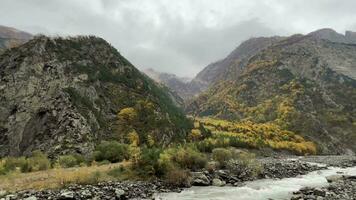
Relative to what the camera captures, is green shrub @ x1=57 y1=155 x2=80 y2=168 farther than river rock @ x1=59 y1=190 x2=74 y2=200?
Yes

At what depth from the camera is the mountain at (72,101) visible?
285ft

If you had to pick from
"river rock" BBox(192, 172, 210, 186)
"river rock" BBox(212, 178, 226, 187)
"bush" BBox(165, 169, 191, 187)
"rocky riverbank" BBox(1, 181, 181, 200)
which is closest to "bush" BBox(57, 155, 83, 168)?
"rocky riverbank" BBox(1, 181, 181, 200)

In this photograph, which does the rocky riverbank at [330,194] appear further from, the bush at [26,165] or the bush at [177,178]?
the bush at [26,165]

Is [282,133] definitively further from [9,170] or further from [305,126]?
[9,170]

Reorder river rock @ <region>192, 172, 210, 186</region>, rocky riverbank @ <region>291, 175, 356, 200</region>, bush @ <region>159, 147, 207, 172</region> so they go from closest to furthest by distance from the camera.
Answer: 1. rocky riverbank @ <region>291, 175, 356, 200</region>
2. river rock @ <region>192, 172, 210, 186</region>
3. bush @ <region>159, 147, 207, 172</region>

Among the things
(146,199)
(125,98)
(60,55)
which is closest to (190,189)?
(146,199)

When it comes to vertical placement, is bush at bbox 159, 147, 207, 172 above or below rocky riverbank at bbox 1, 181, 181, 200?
above

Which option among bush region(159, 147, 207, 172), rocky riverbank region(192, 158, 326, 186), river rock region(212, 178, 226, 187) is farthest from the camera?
bush region(159, 147, 207, 172)

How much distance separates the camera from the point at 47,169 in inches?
2267

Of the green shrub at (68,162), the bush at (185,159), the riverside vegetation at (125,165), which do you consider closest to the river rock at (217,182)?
the riverside vegetation at (125,165)

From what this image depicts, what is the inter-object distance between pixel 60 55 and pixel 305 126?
108 meters

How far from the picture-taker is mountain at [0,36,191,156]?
8681cm

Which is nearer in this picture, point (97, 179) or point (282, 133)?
point (97, 179)

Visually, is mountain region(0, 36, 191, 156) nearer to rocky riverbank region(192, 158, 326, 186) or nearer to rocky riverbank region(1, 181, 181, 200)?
rocky riverbank region(192, 158, 326, 186)
